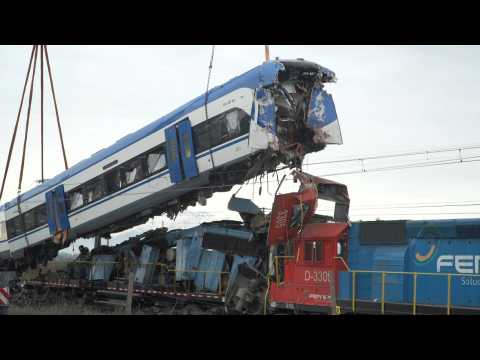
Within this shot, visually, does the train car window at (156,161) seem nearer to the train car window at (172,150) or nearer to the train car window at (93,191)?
the train car window at (172,150)

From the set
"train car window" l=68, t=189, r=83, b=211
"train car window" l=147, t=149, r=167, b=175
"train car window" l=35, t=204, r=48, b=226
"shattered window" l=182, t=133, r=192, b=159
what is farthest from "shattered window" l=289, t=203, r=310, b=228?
"train car window" l=35, t=204, r=48, b=226

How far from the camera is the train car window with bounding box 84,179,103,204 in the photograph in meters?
21.0

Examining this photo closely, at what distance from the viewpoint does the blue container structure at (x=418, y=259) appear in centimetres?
1228

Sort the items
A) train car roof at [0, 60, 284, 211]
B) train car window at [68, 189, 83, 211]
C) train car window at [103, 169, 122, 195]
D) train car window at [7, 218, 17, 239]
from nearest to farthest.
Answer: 1. train car roof at [0, 60, 284, 211]
2. train car window at [103, 169, 122, 195]
3. train car window at [68, 189, 83, 211]
4. train car window at [7, 218, 17, 239]

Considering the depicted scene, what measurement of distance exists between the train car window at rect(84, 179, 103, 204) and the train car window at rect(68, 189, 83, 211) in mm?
484

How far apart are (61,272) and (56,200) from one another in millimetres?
4859

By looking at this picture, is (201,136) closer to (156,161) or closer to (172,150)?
(172,150)

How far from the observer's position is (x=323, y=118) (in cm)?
1628

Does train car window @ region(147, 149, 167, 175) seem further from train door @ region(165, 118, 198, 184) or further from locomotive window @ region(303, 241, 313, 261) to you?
locomotive window @ region(303, 241, 313, 261)

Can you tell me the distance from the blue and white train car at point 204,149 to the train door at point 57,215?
5cm

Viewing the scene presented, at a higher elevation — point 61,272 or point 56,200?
point 56,200

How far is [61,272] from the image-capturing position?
26.5 metres
